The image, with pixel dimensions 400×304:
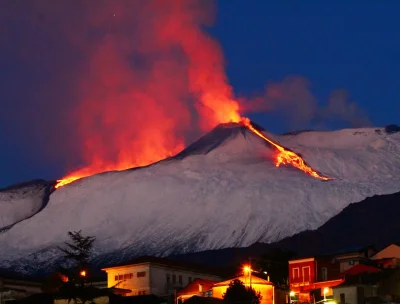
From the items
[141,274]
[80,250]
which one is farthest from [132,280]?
[80,250]

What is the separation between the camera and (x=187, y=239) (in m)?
189

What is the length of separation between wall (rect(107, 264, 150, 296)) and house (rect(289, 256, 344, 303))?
1694 centimetres

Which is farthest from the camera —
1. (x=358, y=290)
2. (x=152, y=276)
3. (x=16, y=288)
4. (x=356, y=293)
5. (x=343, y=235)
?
(x=343, y=235)

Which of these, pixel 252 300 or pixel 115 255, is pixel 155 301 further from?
pixel 115 255

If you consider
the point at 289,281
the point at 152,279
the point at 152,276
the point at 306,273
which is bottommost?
the point at 289,281

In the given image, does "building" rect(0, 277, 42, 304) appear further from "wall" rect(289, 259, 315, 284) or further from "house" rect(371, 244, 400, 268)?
"house" rect(371, 244, 400, 268)

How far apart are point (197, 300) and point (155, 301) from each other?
1316 centimetres

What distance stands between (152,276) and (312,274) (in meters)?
19.8

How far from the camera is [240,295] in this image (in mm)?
80438

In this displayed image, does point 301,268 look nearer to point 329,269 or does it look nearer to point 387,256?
point 329,269

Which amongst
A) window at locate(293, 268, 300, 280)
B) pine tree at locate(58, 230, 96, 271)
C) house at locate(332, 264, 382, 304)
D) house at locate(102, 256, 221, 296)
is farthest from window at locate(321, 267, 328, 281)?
pine tree at locate(58, 230, 96, 271)

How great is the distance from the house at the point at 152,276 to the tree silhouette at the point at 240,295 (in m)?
23.2

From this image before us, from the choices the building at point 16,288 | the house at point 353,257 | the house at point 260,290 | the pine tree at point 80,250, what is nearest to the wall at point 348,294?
the house at point 260,290

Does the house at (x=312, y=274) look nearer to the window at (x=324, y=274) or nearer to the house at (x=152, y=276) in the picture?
the window at (x=324, y=274)
